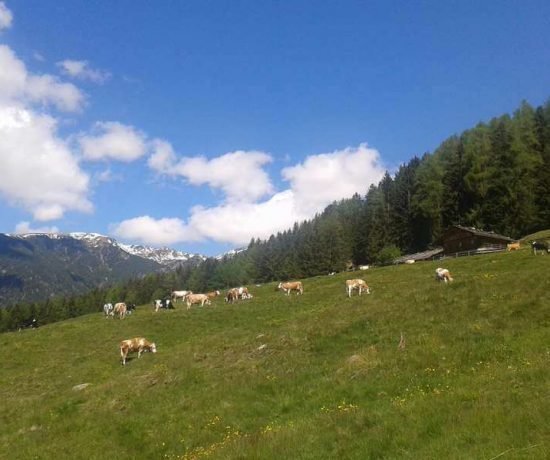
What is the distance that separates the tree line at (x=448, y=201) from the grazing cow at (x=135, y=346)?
72474 mm

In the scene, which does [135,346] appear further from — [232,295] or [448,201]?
[448,201]

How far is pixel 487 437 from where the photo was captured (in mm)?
10508

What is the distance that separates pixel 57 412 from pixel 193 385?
21.1 ft

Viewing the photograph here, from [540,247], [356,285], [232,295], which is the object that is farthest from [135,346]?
[540,247]

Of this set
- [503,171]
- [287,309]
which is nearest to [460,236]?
[503,171]

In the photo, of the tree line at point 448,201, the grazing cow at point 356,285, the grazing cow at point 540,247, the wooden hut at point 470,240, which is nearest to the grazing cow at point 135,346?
the grazing cow at point 356,285

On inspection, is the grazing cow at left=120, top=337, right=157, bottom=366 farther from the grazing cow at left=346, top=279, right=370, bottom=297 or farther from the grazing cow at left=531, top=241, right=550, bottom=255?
the grazing cow at left=531, top=241, right=550, bottom=255

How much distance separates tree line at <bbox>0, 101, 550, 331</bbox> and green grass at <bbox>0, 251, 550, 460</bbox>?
7476 cm

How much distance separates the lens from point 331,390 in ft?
58.7

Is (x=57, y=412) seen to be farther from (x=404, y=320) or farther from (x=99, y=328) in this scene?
(x=99, y=328)

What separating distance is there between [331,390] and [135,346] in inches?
791

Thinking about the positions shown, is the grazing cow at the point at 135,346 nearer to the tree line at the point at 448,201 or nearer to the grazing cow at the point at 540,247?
the grazing cow at the point at 540,247

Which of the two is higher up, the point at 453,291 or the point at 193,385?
the point at 453,291

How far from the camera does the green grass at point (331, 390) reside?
12.0m
